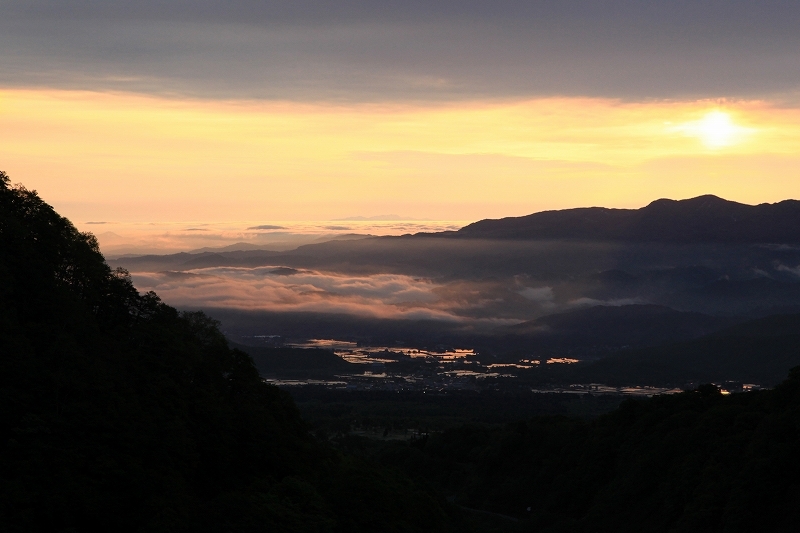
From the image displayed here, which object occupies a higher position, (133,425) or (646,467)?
(133,425)

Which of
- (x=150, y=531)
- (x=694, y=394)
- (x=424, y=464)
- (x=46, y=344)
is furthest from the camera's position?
(x=424, y=464)

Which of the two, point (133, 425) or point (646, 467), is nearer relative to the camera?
point (133, 425)

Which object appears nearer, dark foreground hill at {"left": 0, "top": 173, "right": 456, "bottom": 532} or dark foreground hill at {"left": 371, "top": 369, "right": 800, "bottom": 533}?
dark foreground hill at {"left": 0, "top": 173, "right": 456, "bottom": 532}

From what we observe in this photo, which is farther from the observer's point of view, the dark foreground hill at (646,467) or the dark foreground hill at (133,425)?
the dark foreground hill at (646,467)

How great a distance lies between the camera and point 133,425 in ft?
211

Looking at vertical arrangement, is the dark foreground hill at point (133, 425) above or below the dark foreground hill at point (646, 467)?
above

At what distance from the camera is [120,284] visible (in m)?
81.0

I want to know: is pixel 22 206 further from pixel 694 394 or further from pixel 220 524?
pixel 694 394

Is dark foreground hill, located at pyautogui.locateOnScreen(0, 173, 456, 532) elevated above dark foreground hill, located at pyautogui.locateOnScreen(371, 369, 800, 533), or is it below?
above

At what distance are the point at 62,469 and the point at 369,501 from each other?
21688 mm

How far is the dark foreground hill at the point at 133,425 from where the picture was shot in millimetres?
59688

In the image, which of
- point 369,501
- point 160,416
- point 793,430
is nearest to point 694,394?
point 793,430

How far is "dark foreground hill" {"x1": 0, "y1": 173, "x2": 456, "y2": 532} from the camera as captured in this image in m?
59.7

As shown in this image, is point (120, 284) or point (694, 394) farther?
point (694, 394)
